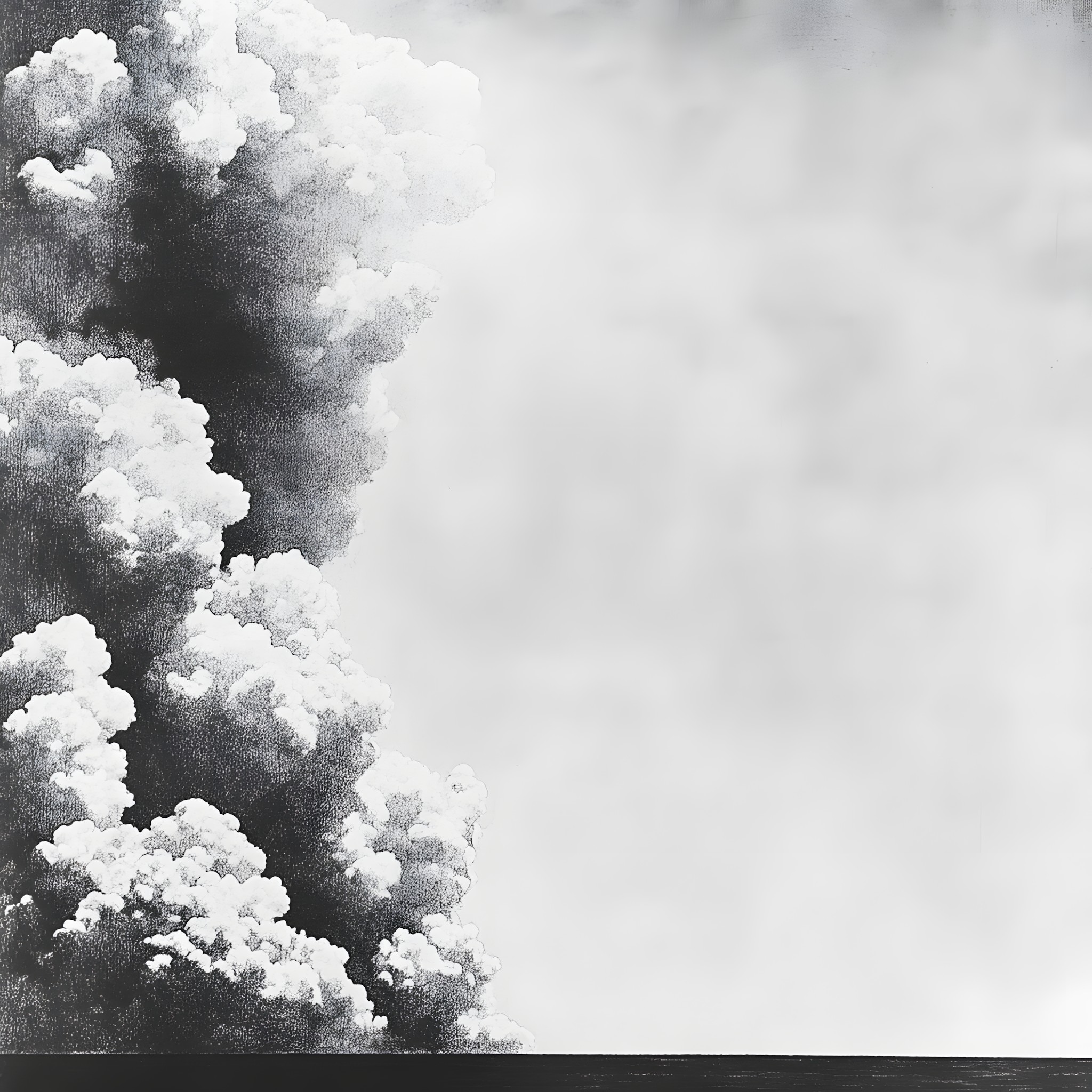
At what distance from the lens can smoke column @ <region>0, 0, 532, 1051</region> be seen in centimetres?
212

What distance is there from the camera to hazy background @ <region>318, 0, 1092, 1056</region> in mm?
2154

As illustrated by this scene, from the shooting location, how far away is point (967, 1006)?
7.07 feet

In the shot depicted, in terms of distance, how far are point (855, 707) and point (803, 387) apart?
23.7 inches

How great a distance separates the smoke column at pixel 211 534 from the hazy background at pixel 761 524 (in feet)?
0.32

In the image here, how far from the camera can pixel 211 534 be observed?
85.6 inches

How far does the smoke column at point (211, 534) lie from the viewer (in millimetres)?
2121

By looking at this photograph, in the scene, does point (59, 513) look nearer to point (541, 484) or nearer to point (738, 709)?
point (541, 484)

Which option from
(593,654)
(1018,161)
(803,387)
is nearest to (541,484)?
(593,654)

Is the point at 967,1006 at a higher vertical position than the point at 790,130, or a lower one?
lower

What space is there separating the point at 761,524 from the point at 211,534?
1020mm

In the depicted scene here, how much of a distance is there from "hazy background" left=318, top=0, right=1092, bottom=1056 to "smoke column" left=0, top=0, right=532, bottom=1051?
99 millimetres

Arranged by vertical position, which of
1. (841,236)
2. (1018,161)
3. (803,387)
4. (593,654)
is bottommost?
(593,654)

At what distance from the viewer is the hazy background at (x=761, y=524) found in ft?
7.07

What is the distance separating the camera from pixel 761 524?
86.7 inches
